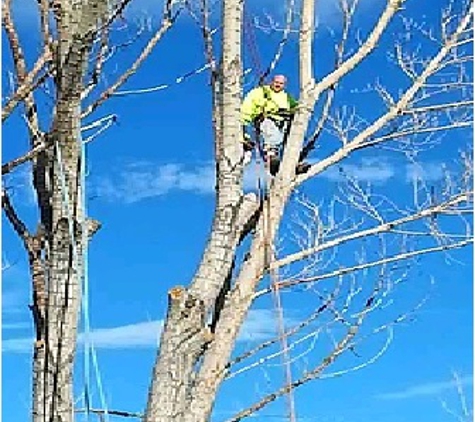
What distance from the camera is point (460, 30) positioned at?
7.67 m

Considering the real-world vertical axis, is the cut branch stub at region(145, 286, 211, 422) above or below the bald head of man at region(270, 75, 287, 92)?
below

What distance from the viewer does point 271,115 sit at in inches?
291

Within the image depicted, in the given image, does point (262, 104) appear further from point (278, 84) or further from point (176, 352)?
point (176, 352)

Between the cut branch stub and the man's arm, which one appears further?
the man's arm

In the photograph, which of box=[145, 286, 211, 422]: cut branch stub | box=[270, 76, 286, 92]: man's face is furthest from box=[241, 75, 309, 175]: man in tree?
box=[145, 286, 211, 422]: cut branch stub

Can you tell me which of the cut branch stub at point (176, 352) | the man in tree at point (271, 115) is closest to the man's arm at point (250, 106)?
the man in tree at point (271, 115)

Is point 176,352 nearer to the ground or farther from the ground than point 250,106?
nearer to the ground

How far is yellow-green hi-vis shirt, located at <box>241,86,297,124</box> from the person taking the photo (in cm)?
727

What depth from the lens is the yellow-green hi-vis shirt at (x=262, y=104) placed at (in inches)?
286

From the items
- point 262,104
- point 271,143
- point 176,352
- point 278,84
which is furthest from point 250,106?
point 176,352

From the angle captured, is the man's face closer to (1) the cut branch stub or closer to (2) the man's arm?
(2) the man's arm

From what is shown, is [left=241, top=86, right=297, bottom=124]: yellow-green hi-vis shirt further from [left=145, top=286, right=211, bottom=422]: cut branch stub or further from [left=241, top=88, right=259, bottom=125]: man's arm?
[left=145, top=286, right=211, bottom=422]: cut branch stub

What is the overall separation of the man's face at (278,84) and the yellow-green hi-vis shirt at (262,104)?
34mm

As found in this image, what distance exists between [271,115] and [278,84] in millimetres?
320
